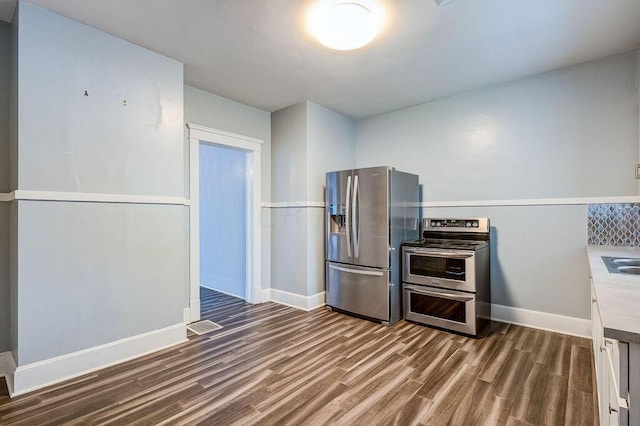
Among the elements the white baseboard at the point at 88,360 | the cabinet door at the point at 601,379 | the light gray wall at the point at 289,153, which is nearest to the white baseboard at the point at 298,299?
the light gray wall at the point at 289,153

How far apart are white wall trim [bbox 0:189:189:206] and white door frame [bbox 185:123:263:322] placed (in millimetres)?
655

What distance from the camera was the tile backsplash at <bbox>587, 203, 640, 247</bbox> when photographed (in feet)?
8.61

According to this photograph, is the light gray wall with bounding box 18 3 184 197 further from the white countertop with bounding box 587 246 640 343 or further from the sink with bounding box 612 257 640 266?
the sink with bounding box 612 257 640 266

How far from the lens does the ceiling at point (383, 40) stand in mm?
2086

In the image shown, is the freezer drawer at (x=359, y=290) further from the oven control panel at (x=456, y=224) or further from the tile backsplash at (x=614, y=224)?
the tile backsplash at (x=614, y=224)

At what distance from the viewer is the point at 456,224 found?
349 cm

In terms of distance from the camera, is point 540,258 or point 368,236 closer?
point 540,258

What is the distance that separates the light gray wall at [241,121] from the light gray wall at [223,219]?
28 cm

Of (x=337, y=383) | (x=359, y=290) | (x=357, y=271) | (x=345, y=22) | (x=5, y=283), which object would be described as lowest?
(x=337, y=383)

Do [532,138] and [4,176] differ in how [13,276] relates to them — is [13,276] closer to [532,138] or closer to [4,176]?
[4,176]

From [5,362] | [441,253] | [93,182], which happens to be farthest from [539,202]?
[5,362]

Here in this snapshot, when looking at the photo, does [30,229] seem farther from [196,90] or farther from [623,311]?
[623,311]

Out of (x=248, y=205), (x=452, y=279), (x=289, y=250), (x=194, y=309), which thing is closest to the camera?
(x=452, y=279)

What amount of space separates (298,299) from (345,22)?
297 cm
